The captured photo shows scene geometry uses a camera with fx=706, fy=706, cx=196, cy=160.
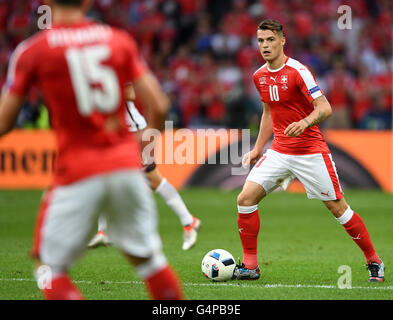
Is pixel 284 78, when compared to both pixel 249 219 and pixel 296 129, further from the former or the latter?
pixel 249 219

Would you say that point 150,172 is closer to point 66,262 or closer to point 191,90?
point 66,262

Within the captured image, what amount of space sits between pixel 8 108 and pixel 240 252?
5.10 metres

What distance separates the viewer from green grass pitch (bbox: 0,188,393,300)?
5.96 m

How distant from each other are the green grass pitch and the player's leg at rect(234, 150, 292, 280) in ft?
0.74

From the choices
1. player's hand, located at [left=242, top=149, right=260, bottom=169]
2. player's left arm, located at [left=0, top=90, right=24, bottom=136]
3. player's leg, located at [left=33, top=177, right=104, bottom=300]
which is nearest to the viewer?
player's leg, located at [left=33, top=177, right=104, bottom=300]

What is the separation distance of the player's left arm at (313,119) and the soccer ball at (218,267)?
4.67 ft

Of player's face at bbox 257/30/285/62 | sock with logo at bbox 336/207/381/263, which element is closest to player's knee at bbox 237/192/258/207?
sock with logo at bbox 336/207/381/263

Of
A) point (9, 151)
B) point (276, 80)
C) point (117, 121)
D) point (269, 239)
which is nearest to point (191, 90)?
point (9, 151)

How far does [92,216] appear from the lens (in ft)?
12.2

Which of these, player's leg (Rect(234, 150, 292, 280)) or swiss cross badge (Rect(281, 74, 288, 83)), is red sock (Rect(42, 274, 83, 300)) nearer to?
player's leg (Rect(234, 150, 292, 280))

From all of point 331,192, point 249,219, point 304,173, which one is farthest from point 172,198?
point 331,192

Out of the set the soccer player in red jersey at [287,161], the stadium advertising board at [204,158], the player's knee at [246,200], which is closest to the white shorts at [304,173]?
the soccer player in red jersey at [287,161]

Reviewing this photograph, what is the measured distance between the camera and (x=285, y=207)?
13328mm

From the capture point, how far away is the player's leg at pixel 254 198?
6.73 m
